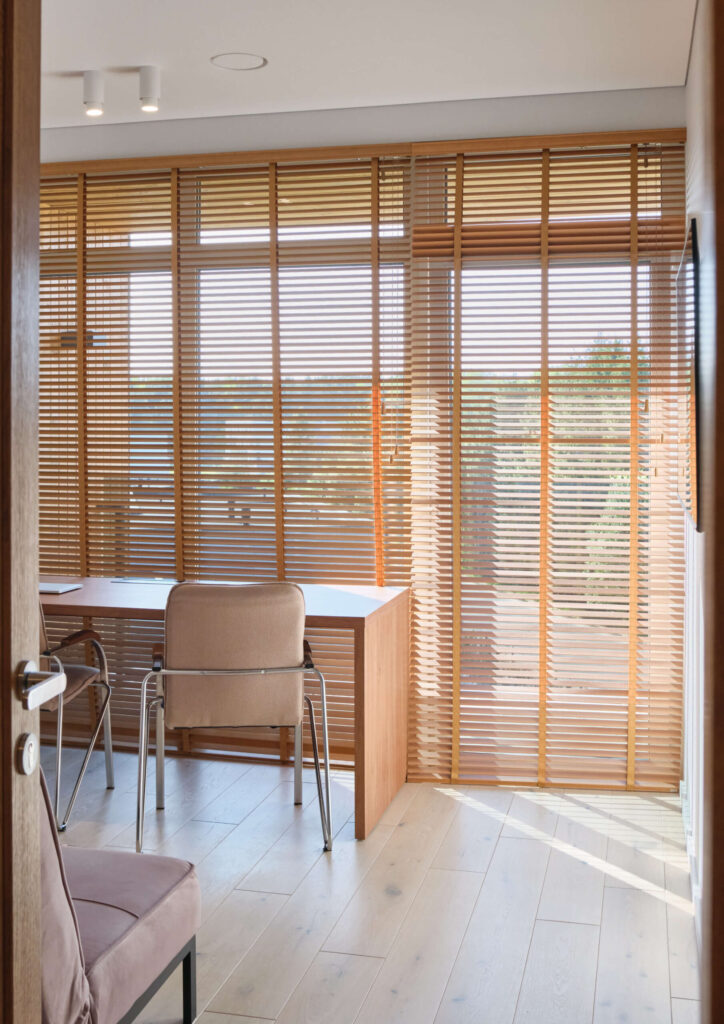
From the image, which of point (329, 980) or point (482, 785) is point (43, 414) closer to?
point (482, 785)

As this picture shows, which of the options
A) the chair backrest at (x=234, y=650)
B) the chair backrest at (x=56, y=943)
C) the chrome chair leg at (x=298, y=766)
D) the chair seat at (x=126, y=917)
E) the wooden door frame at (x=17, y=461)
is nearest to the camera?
the wooden door frame at (x=17, y=461)

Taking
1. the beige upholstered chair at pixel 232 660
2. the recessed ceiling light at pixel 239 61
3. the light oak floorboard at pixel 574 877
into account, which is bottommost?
the light oak floorboard at pixel 574 877

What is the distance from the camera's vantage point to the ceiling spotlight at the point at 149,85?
382 cm

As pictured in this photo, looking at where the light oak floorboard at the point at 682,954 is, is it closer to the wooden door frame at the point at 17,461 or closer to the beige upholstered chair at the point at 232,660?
the beige upholstered chair at the point at 232,660

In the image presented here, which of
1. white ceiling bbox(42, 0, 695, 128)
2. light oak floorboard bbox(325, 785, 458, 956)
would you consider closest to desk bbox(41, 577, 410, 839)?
light oak floorboard bbox(325, 785, 458, 956)

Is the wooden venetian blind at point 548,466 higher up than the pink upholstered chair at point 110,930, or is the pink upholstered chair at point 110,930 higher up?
the wooden venetian blind at point 548,466

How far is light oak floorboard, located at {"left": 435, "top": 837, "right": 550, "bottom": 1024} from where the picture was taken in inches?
98.4

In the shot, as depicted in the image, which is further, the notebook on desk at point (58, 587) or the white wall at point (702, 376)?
the notebook on desk at point (58, 587)

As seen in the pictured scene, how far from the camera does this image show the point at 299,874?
332 cm

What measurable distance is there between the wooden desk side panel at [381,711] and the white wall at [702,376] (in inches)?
42.7

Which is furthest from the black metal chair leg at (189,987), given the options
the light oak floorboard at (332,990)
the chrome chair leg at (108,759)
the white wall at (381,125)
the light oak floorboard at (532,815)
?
the white wall at (381,125)

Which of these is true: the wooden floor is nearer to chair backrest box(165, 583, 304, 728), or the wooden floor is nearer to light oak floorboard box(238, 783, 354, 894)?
light oak floorboard box(238, 783, 354, 894)

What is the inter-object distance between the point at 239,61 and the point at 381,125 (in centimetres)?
76

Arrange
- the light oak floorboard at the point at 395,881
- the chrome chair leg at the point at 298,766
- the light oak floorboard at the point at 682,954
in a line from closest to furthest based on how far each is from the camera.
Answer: the light oak floorboard at the point at 682,954 → the light oak floorboard at the point at 395,881 → the chrome chair leg at the point at 298,766
